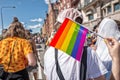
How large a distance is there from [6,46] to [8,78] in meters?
0.46

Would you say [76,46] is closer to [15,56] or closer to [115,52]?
[115,52]

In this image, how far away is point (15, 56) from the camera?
14.5 ft

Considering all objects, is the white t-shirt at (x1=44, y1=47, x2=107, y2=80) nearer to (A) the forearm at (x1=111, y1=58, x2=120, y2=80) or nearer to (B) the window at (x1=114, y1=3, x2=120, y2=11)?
(A) the forearm at (x1=111, y1=58, x2=120, y2=80)

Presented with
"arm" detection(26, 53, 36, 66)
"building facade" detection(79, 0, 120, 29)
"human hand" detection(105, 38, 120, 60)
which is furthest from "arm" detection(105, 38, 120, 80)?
"building facade" detection(79, 0, 120, 29)

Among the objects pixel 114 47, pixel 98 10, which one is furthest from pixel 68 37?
pixel 98 10

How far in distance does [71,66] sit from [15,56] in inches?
77.4

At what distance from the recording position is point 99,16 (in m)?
37.3

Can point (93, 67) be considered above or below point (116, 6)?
below

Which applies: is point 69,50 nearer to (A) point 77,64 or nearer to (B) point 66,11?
(A) point 77,64

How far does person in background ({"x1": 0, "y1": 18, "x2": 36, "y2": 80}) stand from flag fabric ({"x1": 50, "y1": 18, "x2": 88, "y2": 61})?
5.93 ft

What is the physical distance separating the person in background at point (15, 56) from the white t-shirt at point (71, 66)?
166 cm

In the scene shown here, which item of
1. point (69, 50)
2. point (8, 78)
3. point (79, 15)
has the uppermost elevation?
point (79, 15)

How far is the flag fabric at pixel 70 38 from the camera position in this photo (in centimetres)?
255

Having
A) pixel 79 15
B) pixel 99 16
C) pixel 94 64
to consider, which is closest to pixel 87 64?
pixel 94 64
